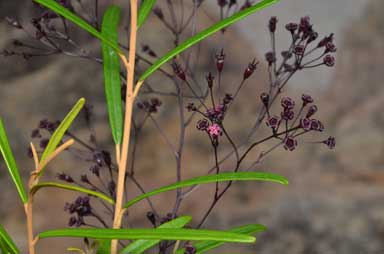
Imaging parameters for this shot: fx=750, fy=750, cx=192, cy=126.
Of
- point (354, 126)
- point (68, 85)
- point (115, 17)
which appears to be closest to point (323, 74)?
point (354, 126)

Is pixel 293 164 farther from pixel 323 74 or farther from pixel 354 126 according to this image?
pixel 323 74

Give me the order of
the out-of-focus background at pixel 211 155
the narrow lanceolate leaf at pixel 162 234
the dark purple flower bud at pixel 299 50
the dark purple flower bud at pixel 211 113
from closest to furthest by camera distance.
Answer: the narrow lanceolate leaf at pixel 162 234, the dark purple flower bud at pixel 211 113, the dark purple flower bud at pixel 299 50, the out-of-focus background at pixel 211 155

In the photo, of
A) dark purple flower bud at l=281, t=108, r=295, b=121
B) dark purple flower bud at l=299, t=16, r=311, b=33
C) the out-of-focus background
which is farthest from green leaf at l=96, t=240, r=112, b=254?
the out-of-focus background

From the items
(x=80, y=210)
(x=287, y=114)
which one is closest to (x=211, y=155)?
(x=80, y=210)

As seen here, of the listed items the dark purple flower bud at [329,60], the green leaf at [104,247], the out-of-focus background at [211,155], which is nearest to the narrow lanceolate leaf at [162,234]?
the green leaf at [104,247]

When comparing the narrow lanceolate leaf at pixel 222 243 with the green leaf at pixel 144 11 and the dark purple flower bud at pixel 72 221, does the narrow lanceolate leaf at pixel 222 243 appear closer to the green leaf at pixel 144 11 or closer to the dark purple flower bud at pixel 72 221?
the dark purple flower bud at pixel 72 221
